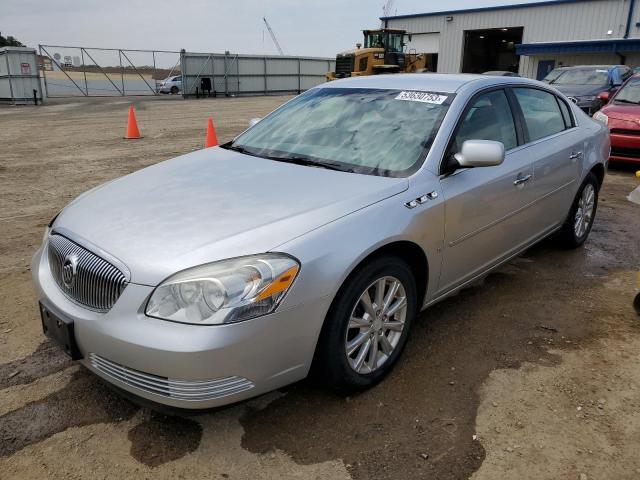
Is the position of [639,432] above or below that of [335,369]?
below

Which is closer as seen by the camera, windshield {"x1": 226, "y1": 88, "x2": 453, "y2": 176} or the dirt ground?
the dirt ground

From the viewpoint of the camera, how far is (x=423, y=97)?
348 centimetres

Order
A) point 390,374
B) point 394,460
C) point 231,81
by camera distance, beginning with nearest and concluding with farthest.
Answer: point 394,460 < point 390,374 < point 231,81

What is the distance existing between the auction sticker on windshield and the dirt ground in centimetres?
144

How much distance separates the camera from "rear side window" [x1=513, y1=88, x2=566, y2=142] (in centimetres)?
405

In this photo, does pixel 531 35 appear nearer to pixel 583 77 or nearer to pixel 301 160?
pixel 583 77

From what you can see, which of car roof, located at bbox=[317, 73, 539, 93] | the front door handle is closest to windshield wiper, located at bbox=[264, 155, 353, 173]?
car roof, located at bbox=[317, 73, 539, 93]

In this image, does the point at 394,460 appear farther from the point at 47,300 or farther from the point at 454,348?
the point at 47,300

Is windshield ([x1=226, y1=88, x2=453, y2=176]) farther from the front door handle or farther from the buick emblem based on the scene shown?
the buick emblem

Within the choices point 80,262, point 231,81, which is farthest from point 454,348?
point 231,81

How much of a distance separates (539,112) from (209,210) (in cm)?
289

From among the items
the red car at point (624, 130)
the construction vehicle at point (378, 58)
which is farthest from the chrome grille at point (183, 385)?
the construction vehicle at point (378, 58)

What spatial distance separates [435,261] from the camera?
310 centimetres

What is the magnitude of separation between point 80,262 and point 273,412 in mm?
1173
